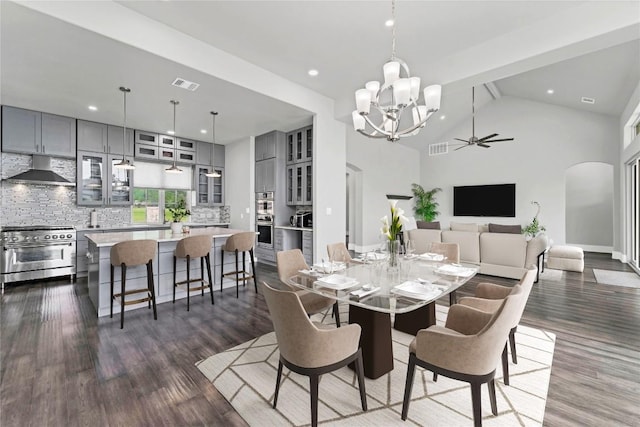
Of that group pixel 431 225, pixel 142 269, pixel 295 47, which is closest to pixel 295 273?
pixel 142 269

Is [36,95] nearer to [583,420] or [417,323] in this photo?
[417,323]

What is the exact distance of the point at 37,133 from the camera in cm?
484

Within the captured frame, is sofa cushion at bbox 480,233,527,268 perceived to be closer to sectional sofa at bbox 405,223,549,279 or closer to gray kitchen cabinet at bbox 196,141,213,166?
sectional sofa at bbox 405,223,549,279

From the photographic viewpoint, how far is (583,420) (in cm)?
170

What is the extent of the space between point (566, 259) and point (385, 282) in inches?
222

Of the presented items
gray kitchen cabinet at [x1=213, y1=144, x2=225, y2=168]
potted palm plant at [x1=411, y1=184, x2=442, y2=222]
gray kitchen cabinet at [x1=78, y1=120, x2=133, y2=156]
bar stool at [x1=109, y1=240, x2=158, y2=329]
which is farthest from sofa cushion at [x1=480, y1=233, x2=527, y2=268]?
gray kitchen cabinet at [x1=78, y1=120, x2=133, y2=156]

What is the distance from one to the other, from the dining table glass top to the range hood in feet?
16.9

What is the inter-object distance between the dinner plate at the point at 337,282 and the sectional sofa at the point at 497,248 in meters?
3.41

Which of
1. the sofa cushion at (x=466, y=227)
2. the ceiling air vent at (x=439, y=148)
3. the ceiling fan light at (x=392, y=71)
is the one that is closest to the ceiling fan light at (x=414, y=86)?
the ceiling fan light at (x=392, y=71)

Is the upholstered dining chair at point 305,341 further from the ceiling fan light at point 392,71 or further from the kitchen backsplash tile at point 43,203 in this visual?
the kitchen backsplash tile at point 43,203

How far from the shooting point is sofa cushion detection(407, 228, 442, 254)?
18.0 ft

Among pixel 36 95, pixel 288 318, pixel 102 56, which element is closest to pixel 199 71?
pixel 102 56

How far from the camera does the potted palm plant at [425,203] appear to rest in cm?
966

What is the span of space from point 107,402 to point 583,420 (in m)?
2.94
